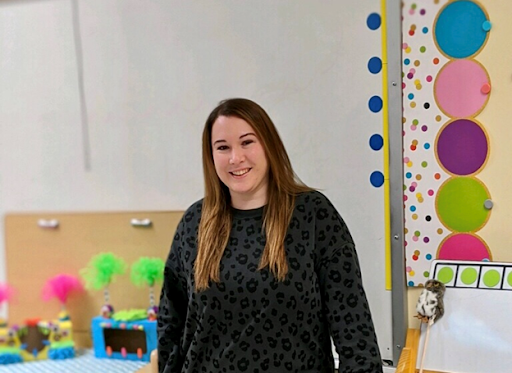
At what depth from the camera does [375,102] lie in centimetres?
138

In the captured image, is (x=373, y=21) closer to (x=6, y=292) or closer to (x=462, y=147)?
(x=462, y=147)

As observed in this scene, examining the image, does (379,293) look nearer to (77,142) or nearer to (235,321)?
(235,321)

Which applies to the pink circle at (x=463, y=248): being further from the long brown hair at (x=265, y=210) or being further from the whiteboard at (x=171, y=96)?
the long brown hair at (x=265, y=210)

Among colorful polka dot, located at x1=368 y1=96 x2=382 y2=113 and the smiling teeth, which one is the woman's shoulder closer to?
the smiling teeth

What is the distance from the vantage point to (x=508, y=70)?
4.08ft

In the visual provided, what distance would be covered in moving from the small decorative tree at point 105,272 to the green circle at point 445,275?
94cm

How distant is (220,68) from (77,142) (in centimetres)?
55

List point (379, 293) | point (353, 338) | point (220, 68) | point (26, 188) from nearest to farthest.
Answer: point (353, 338), point (379, 293), point (220, 68), point (26, 188)

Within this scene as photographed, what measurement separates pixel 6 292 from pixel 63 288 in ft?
0.82

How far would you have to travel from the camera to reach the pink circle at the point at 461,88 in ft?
4.16

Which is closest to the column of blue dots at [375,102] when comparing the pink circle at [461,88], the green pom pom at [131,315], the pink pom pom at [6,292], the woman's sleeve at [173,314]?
the pink circle at [461,88]

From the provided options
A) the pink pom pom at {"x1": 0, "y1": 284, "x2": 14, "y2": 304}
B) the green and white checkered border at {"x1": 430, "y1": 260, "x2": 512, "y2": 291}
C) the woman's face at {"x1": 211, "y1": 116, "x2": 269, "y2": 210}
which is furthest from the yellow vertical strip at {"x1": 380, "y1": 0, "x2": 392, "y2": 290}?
the pink pom pom at {"x1": 0, "y1": 284, "x2": 14, "y2": 304}

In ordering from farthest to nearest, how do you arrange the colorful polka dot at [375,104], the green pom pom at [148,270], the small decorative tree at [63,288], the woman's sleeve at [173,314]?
the small decorative tree at [63,288], the green pom pom at [148,270], the colorful polka dot at [375,104], the woman's sleeve at [173,314]

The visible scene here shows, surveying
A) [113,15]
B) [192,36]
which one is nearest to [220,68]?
[192,36]
